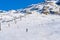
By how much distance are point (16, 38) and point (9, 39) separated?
0.42 m

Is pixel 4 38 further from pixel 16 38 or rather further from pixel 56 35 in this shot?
pixel 56 35

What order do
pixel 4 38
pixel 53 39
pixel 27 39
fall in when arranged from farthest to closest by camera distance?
1. pixel 4 38
2. pixel 27 39
3. pixel 53 39

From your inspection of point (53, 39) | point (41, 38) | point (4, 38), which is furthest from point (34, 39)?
point (4, 38)

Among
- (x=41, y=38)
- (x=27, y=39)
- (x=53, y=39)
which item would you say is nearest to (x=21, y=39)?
(x=27, y=39)

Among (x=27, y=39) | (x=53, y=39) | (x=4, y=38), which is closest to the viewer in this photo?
(x=53, y=39)

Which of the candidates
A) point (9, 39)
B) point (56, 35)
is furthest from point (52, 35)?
point (9, 39)

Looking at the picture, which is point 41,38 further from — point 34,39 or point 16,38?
point 16,38

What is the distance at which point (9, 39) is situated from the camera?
1127cm

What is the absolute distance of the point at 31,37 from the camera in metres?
11.3

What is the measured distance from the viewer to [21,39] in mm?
11031

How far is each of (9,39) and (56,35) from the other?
110 inches

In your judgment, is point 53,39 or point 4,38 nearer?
point 53,39

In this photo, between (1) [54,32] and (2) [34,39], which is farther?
(1) [54,32]

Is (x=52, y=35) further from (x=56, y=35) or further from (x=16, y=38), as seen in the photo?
(x=16, y=38)
